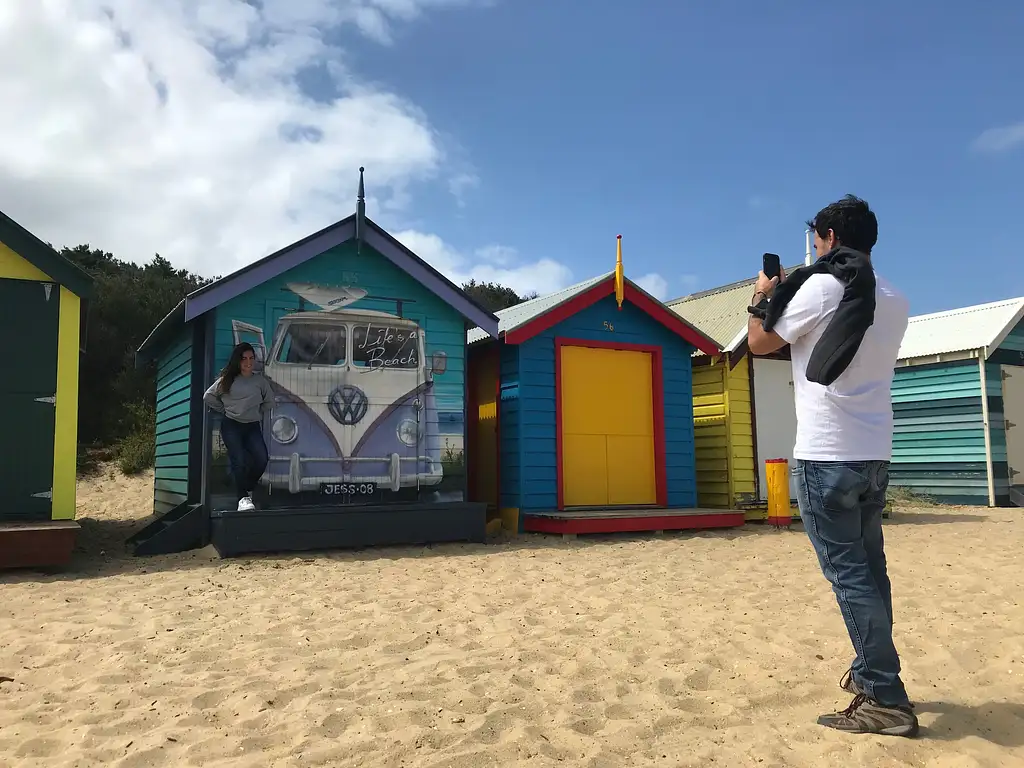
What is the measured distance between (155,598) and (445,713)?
126 inches

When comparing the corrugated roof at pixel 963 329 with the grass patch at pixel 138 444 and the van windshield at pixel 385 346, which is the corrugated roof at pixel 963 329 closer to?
the van windshield at pixel 385 346

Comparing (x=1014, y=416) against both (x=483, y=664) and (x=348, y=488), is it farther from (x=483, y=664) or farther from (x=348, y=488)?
(x=483, y=664)

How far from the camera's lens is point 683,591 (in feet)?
19.1

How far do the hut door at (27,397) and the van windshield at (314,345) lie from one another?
210 cm

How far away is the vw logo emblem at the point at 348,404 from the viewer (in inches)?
328

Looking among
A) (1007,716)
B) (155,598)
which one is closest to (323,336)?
(155,598)

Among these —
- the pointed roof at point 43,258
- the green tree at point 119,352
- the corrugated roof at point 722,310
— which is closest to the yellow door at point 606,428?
the corrugated roof at point 722,310

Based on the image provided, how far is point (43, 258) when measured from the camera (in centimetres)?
739

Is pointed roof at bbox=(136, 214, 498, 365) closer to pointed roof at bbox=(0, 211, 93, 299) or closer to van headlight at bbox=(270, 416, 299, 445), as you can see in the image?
pointed roof at bbox=(0, 211, 93, 299)

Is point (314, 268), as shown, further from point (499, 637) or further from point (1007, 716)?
point (1007, 716)

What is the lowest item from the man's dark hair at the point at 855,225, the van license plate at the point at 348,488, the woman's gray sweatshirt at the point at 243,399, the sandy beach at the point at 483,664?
the sandy beach at the point at 483,664

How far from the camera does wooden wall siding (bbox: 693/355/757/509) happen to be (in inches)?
440

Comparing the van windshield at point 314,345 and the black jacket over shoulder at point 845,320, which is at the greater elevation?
the van windshield at point 314,345

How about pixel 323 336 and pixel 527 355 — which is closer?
pixel 323 336
